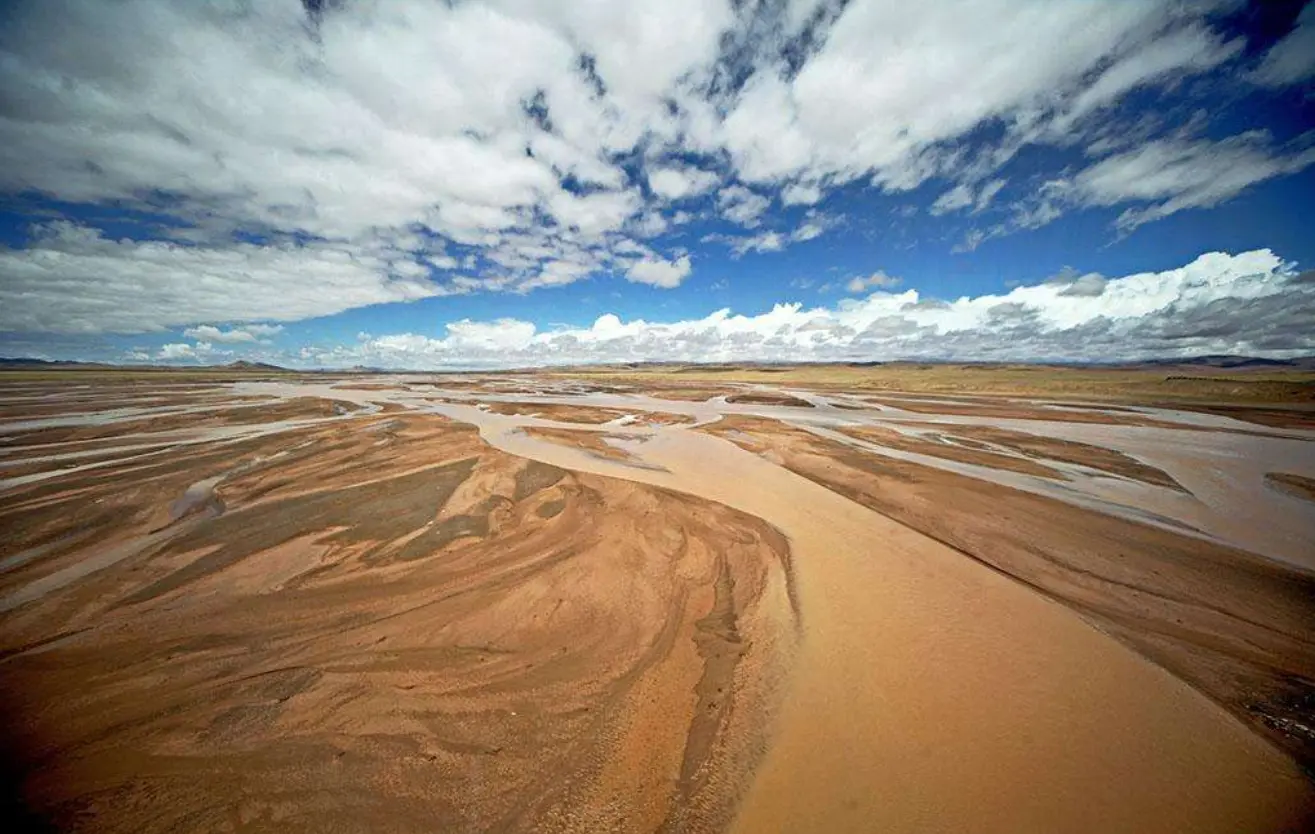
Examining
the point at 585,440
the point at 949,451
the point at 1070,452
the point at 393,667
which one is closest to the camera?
the point at 393,667

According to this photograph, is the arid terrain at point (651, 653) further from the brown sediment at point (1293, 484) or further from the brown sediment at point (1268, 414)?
the brown sediment at point (1268, 414)

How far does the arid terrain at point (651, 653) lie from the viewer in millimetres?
4656

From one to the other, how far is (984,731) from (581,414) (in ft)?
110

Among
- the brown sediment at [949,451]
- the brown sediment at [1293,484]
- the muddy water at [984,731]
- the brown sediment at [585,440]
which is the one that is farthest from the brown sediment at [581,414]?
the brown sediment at [1293,484]

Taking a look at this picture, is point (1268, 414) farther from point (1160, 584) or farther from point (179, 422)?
point (179, 422)

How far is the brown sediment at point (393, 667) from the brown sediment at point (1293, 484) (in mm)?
18684

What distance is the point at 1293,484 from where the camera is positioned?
16.3 m

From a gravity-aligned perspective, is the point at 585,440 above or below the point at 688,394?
below

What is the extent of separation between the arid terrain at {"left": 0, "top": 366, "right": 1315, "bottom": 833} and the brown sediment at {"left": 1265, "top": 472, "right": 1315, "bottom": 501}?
0.20m

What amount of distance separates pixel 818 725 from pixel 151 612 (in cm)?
1053

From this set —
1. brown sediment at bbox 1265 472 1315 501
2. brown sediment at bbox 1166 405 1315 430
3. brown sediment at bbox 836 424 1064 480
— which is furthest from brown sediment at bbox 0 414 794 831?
brown sediment at bbox 1166 405 1315 430

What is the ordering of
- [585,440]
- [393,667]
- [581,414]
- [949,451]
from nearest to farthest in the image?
[393,667], [949,451], [585,440], [581,414]

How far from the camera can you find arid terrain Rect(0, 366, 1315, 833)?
4656 mm

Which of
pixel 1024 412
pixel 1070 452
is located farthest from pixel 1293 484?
pixel 1024 412
